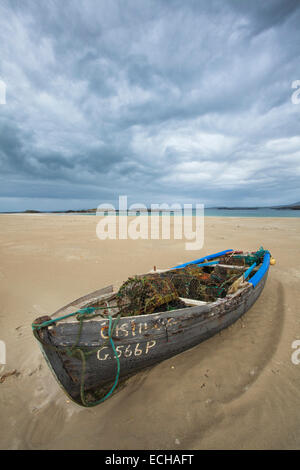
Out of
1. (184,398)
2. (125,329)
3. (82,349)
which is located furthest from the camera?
(184,398)

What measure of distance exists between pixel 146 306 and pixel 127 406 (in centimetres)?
141

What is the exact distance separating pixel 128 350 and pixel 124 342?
181 mm

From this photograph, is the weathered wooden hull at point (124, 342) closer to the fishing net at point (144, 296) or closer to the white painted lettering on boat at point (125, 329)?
the white painted lettering on boat at point (125, 329)

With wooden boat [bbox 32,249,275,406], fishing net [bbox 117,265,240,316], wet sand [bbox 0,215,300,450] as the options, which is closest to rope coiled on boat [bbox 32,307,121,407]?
wooden boat [bbox 32,249,275,406]

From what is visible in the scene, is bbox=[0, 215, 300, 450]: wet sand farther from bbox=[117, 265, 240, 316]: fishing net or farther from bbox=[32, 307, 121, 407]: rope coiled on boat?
bbox=[117, 265, 240, 316]: fishing net

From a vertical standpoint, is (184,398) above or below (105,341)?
below

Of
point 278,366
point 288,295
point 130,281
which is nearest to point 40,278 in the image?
point 130,281

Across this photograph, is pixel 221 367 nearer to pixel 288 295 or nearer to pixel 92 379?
pixel 92 379

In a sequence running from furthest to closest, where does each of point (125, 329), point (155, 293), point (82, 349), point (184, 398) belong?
point (155, 293), point (184, 398), point (125, 329), point (82, 349)

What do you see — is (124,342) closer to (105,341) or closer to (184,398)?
(105,341)

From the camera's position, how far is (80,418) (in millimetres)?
2654

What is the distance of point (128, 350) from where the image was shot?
9.27ft

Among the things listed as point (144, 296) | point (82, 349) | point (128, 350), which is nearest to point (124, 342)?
point (128, 350)

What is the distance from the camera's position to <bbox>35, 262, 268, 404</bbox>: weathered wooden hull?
8.22 ft
